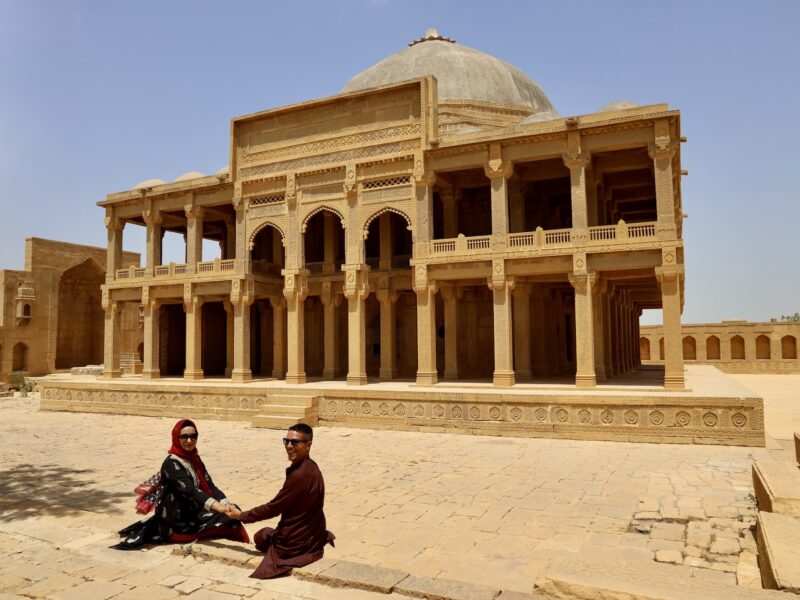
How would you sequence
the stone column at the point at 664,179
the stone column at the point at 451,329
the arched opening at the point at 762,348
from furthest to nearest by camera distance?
the arched opening at the point at 762,348 → the stone column at the point at 451,329 → the stone column at the point at 664,179

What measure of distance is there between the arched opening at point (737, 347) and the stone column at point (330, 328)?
35483 millimetres

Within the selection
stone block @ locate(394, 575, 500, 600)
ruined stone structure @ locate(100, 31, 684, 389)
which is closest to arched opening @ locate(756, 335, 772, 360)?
ruined stone structure @ locate(100, 31, 684, 389)

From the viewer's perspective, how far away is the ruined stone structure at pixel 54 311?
118 feet

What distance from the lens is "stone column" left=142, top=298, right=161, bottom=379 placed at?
1007 inches

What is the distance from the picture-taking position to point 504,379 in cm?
1841

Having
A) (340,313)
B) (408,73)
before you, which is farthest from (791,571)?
(408,73)

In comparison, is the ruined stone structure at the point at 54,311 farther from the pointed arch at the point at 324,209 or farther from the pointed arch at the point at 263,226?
the pointed arch at the point at 324,209

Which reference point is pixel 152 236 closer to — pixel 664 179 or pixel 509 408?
pixel 509 408

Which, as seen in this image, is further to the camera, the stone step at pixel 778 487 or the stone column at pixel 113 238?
the stone column at pixel 113 238

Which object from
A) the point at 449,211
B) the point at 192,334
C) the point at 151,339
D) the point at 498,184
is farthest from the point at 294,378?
the point at 498,184

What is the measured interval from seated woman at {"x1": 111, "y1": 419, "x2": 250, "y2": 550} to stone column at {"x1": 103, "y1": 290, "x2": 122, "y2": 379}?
2230 cm

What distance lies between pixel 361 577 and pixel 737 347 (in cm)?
4834

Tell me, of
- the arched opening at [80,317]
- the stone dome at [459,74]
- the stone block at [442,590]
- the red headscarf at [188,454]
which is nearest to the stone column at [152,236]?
the stone dome at [459,74]

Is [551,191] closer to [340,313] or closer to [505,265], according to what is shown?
[505,265]
